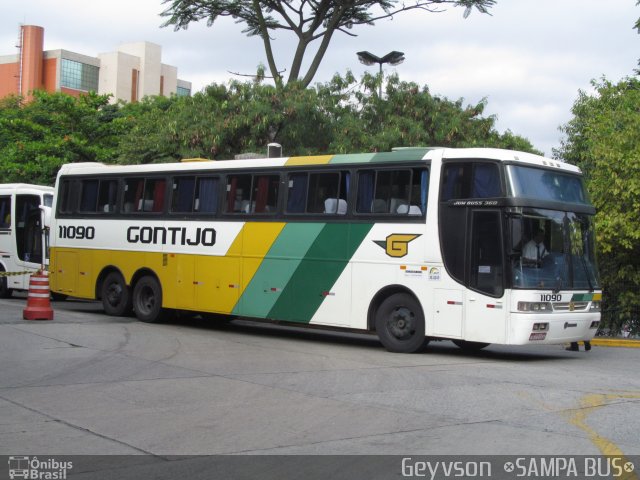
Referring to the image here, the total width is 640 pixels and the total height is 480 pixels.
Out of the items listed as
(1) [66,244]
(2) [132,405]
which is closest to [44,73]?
(1) [66,244]

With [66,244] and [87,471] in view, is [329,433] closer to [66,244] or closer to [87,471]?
[87,471]

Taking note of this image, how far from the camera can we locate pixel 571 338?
14.1 metres

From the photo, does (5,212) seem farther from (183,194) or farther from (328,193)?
(328,193)

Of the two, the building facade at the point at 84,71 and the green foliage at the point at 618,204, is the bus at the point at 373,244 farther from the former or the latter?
the building facade at the point at 84,71

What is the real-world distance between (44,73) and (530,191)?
234ft

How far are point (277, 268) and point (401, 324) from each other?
3051mm

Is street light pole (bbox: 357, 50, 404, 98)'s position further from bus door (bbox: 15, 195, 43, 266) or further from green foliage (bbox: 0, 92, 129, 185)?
green foliage (bbox: 0, 92, 129, 185)

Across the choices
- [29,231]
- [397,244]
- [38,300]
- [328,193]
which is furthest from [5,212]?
[397,244]

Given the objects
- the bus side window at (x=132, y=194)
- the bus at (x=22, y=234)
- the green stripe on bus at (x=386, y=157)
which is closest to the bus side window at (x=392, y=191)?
the green stripe on bus at (x=386, y=157)

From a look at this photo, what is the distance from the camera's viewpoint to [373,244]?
1516cm

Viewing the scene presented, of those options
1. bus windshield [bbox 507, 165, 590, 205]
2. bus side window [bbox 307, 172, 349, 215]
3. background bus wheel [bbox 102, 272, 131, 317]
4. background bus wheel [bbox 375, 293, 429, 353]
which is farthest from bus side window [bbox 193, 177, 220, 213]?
bus windshield [bbox 507, 165, 590, 205]

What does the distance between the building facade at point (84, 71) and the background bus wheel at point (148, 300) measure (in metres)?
55.2

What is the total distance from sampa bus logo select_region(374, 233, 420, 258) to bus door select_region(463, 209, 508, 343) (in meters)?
1.13

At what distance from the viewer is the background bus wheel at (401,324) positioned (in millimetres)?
14547
